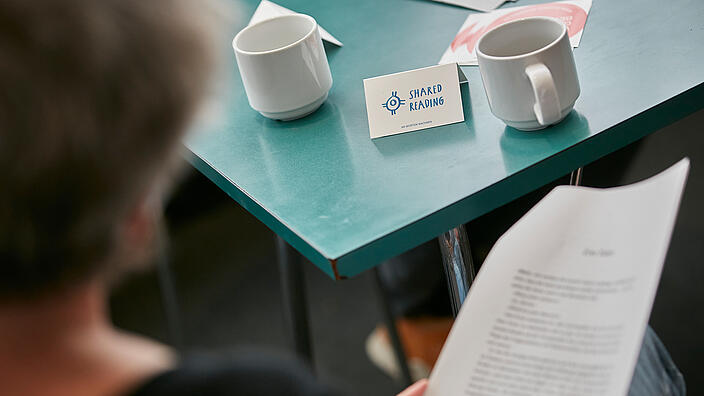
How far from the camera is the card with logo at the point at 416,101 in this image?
2.58 feet

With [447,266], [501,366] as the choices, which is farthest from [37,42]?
[447,266]

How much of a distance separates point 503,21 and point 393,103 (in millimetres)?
211

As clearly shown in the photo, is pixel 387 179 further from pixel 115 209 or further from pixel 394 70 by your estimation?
pixel 115 209

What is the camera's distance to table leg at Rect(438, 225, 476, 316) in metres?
0.80

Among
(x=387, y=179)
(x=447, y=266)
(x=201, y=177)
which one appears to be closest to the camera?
(x=387, y=179)

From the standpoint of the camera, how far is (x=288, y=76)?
0.82 m

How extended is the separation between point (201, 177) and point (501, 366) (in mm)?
1562

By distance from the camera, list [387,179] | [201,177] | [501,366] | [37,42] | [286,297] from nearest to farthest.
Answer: [37,42], [501,366], [387,179], [286,297], [201,177]

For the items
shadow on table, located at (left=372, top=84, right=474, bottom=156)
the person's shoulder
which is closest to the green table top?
shadow on table, located at (left=372, top=84, right=474, bottom=156)

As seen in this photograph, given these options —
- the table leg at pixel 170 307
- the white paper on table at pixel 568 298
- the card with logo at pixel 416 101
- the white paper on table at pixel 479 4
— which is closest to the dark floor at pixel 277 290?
the table leg at pixel 170 307

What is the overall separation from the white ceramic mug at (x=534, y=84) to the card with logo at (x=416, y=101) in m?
0.06

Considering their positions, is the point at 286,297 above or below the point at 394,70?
below

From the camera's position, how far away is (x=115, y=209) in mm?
329

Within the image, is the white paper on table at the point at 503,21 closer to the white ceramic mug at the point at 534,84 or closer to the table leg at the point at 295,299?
the white ceramic mug at the point at 534,84
